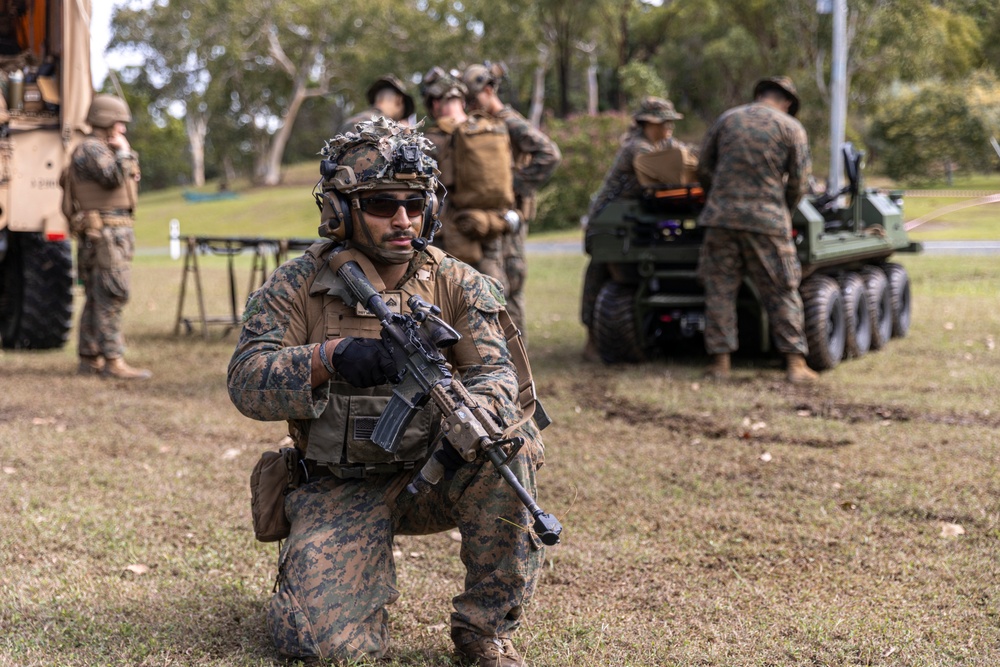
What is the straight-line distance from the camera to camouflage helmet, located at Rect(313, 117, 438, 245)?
3797mm

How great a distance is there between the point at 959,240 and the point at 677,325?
593 inches

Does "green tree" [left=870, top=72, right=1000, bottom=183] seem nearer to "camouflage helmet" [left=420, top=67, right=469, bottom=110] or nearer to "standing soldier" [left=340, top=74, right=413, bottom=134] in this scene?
"standing soldier" [left=340, top=74, right=413, bottom=134]

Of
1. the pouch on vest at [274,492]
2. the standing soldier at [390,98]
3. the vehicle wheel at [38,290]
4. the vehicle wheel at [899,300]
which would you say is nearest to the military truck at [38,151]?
the vehicle wheel at [38,290]

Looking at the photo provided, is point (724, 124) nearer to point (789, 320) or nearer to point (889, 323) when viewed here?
point (789, 320)

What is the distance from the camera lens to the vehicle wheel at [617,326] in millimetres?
9594

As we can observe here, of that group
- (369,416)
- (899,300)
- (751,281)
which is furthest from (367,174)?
(899,300)

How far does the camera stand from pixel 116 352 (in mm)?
9234

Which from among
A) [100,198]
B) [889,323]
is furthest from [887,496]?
[100,198]

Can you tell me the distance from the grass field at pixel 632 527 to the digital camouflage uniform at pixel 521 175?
821mm

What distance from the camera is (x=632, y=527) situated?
211 inches

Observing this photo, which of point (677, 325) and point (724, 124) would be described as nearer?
point (724, 124)

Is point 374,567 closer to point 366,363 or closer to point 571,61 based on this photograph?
point 366,363

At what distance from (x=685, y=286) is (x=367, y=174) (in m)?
6.21

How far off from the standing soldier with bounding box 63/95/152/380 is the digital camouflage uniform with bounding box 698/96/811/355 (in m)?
4.52
